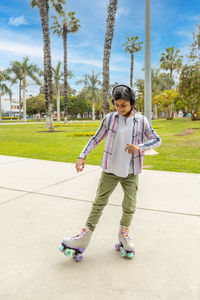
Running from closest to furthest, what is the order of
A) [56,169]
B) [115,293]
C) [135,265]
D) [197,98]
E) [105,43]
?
[115,293]
[135,265]
[56,169]
[197,98]
[105,43]

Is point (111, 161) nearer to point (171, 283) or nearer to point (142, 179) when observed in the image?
point (171, 283)

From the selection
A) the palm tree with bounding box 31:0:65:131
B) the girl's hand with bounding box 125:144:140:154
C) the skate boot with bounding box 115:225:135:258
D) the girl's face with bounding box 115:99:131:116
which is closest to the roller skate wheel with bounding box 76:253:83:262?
the skate boot with bounding box 115:225:135:258

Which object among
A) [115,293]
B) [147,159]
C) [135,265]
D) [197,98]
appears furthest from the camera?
[197,98]

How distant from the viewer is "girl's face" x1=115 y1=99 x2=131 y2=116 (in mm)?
2387

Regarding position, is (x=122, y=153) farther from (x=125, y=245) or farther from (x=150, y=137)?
(x=125, y=245)

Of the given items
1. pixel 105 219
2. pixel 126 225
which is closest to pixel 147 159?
pixel 105 219

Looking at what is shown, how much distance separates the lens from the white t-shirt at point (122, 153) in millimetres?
2434

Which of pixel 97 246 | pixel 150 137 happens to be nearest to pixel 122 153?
pixel 150 137

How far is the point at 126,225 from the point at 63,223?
1.00m

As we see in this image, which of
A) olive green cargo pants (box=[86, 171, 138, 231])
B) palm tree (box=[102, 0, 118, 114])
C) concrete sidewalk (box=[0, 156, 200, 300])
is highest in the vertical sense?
palm tree (box=[102, 0, 118, 114])

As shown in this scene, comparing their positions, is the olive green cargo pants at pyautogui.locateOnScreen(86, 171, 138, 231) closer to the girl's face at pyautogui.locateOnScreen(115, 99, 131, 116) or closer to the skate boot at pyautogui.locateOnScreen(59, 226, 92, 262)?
the skate boot at pyautogui.locateOnScreen(59, 226, 92, 262)

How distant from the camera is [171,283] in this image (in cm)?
216

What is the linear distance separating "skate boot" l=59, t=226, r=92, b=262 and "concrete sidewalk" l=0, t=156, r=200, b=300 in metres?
0.08

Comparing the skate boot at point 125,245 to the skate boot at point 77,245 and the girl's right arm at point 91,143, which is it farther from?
the girl's right arm at point 91,143
